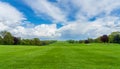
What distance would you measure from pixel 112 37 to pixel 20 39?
76.6 metres

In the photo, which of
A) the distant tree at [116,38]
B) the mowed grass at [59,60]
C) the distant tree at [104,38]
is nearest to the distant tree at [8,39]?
the distant tree at [104,38]

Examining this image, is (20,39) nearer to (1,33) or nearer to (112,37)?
(1,33)

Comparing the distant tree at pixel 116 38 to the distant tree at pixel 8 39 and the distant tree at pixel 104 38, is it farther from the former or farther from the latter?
the distant tree at pixel 8 39

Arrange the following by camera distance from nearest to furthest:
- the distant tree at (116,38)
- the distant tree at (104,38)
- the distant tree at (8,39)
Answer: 1. the distant tree at (116,38)
2. the distant tree at (8,39)
3. the distant tree at (104,38)

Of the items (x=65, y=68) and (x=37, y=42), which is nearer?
(x=65, y=68)

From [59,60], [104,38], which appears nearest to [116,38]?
[104,38]

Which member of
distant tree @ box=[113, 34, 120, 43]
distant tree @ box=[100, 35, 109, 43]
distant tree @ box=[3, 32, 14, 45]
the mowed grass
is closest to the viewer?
the mowed grass

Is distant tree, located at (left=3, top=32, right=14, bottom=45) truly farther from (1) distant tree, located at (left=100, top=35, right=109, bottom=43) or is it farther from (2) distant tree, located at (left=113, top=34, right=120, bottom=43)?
(2) distant tree, located at (left=113, top=34, right=120, bottom=43)

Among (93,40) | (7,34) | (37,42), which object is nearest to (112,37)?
(93,40)

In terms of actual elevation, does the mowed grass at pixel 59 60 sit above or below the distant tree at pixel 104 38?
below

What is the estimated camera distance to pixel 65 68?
1420cm

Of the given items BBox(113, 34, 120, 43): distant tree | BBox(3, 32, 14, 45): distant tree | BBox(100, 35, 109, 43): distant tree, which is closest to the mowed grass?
BBox(113, 34, 120, 43): distant tree

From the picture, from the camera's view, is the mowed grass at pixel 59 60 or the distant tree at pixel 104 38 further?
the distant tree at pixel 104 38

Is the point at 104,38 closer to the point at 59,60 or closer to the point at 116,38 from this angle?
the point at 116,38
